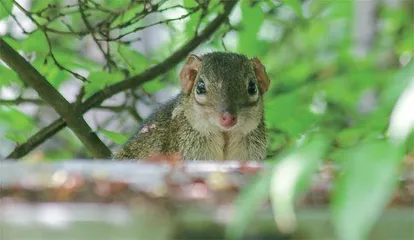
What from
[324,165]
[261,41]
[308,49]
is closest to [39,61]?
[261,41]

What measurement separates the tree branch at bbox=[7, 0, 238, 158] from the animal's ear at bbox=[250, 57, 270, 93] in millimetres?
298

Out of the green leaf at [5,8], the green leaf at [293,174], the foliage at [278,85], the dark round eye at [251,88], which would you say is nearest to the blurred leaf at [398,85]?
the foliage at [278,85]

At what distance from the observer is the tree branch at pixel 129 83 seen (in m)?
4.25

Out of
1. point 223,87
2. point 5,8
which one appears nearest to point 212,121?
point 223,87

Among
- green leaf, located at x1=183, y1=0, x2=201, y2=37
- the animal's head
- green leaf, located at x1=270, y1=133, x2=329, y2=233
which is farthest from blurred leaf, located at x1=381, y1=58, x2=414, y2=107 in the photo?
the animal's head

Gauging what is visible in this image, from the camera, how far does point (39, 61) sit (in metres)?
4.28

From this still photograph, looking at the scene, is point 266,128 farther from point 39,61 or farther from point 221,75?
point 39,61

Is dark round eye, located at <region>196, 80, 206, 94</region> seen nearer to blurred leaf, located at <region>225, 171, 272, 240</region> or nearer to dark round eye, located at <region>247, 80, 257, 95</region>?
dark round eye, located at <region>247, 80, 257, 95</region>

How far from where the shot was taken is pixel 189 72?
462 cm

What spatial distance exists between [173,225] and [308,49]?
28.8 ft

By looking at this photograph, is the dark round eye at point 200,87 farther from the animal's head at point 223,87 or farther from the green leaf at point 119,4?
the green leaf at point 119,4

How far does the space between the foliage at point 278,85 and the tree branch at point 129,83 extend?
42 millimetres

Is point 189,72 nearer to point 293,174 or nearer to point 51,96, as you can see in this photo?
point 51,96

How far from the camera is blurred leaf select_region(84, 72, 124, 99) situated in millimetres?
4090
